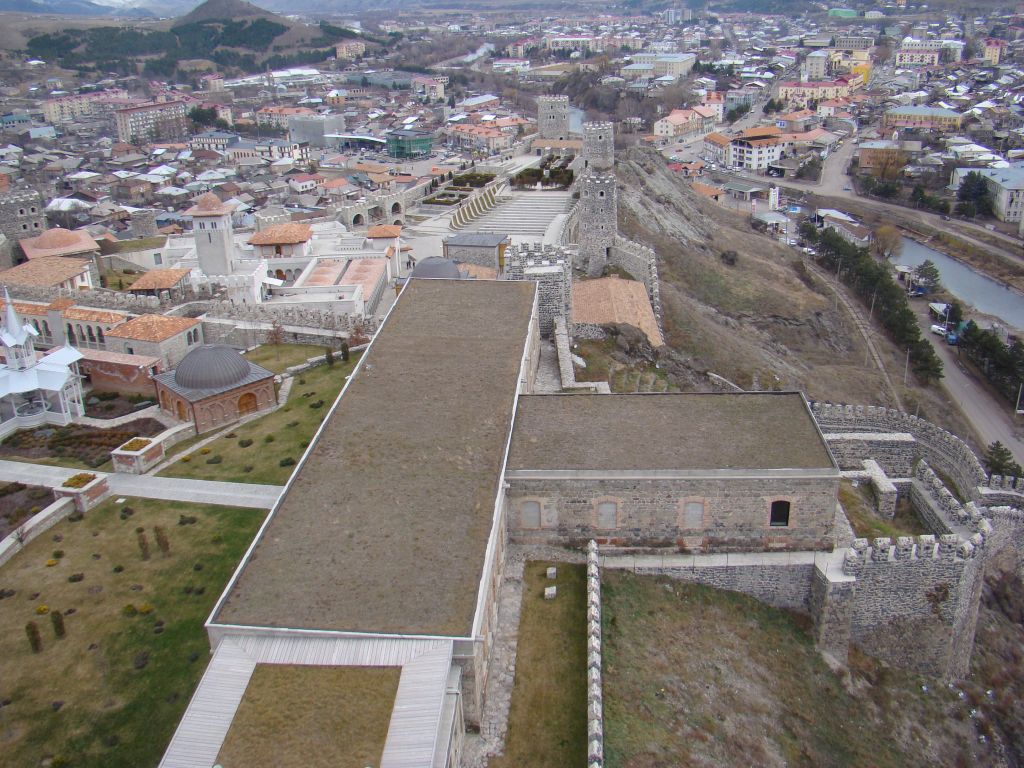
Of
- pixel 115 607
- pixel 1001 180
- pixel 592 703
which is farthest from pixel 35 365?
pixel 1001 180

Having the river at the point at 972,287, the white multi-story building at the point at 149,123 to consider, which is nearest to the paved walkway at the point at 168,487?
the river at the point at 972,287

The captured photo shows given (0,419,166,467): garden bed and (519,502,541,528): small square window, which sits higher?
(519,502,541,528): small square window

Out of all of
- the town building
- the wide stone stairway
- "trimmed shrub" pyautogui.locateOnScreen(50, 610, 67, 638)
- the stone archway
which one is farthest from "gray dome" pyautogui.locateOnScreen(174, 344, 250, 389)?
the town building

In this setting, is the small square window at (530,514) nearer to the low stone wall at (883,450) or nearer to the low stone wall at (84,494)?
the low stone wall at (84,494)

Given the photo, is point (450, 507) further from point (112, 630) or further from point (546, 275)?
point (546, 275)

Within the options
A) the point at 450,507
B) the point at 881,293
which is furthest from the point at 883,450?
the point at 881,293

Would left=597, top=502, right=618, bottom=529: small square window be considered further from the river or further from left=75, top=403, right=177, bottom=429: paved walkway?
the river
